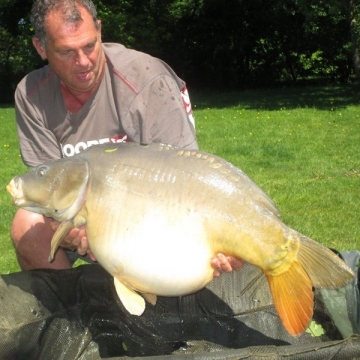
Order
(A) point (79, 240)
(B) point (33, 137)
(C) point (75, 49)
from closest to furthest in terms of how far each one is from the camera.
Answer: (A) point (79, 240) → (C) point (75, 49) → (B) point (33, 137)

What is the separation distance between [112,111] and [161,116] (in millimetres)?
193

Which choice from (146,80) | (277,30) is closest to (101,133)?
(146,80)

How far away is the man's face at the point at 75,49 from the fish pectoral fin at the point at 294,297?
3.12ft

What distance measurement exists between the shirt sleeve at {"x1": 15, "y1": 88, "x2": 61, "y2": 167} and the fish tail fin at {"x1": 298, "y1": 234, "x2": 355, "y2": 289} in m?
1.06

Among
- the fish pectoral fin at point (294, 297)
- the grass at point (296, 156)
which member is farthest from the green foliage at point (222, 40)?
the fish pectoral fin at point (294, 297)

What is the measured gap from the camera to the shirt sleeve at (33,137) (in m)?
2.30

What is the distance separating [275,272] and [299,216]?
2163 mm

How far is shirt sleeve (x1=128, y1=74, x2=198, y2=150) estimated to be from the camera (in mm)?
2094

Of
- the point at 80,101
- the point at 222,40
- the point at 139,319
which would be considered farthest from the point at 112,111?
the point at 222,40

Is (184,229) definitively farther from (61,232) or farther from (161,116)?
(161,116)

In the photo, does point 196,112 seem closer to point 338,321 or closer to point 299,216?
point 299,216

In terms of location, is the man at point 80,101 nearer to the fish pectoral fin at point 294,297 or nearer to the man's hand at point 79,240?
the man's hand at point 79,240

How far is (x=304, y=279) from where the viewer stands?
1.56m

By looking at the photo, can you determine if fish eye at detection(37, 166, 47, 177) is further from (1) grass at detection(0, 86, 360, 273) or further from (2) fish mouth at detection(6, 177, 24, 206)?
(1) grass at detection(0, 86, 360, 273)
